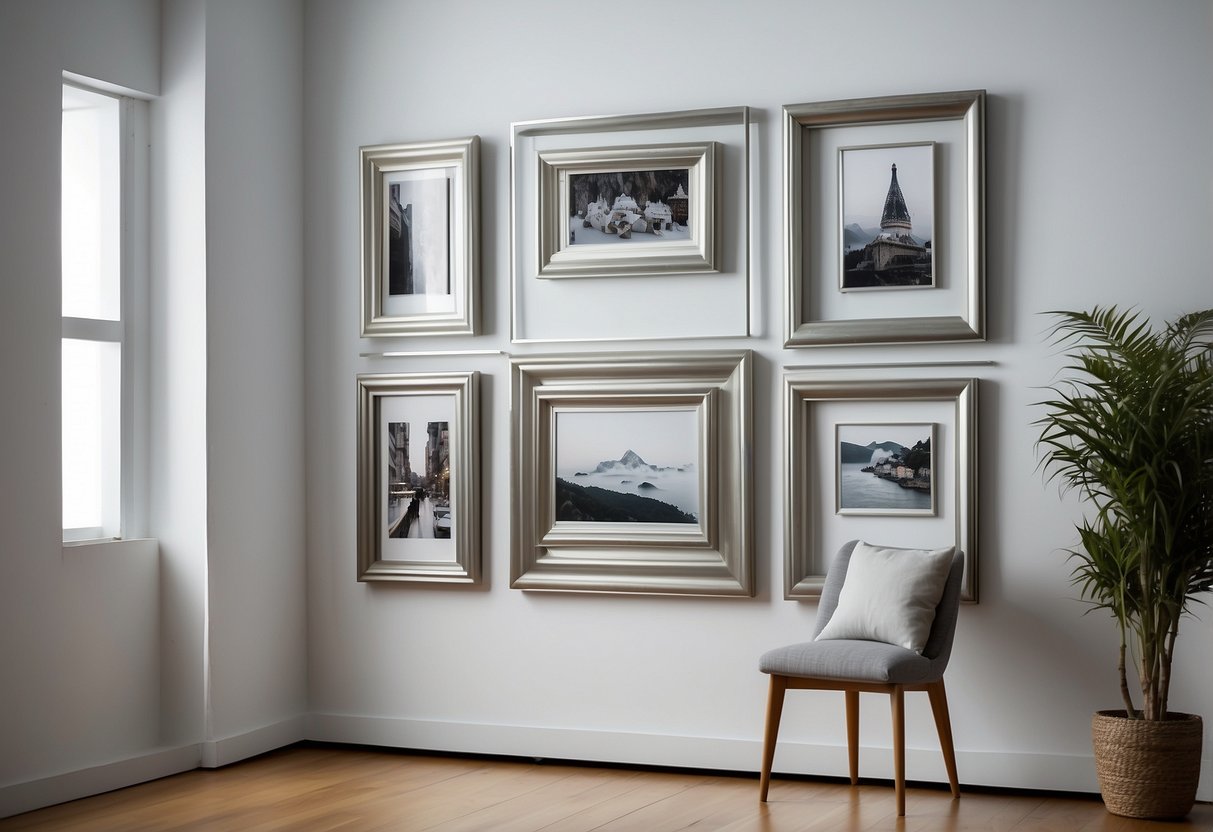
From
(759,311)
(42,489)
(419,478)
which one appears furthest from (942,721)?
(42,489)

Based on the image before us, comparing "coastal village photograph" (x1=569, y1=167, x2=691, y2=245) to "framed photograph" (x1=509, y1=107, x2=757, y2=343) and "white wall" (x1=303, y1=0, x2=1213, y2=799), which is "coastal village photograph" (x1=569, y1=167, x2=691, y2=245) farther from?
"white wall" (x1=303, y1=0, x2=1213, y2=799)

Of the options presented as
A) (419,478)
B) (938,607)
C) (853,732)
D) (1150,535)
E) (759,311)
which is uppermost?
(759,311)

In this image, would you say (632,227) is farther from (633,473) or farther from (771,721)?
(771,721)

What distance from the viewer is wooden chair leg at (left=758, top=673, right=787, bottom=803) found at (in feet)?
13.4

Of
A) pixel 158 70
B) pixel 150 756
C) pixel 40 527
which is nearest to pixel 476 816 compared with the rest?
pixel 150 756

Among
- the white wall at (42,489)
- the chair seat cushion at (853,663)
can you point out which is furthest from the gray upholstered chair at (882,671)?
the white wall at (42,489)

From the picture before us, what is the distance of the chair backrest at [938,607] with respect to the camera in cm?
406

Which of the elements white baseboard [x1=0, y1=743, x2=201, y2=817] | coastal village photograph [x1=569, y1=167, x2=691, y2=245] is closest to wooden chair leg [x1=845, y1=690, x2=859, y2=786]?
coastal village photograph [x1=569, y1=167, x2=691, y2=245]

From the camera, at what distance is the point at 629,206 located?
15.7ft

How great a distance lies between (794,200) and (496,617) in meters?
1.93

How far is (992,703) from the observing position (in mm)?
4348

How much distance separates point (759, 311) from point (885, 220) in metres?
0.55

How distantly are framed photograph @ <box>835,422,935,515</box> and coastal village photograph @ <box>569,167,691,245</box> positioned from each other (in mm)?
974

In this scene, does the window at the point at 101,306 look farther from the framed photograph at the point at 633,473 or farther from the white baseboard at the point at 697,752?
the framed photograph at the point at 633,473
